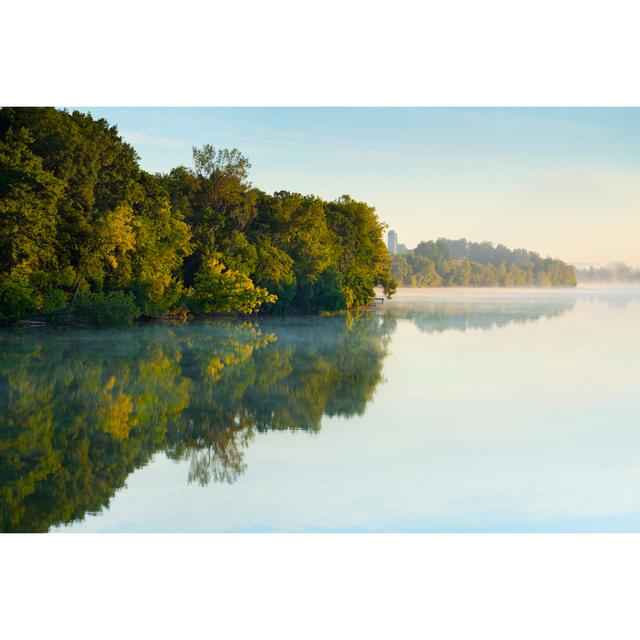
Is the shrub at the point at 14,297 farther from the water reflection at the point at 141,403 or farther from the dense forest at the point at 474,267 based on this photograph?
the dense forest at the point at 474,267

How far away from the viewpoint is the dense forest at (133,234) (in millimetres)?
21516

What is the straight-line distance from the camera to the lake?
6.09 m

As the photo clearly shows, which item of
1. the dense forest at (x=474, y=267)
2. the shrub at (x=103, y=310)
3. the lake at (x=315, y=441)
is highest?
the dense forest at (x=474, y=267)

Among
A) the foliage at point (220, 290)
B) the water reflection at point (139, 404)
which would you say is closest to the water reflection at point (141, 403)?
the water reflection at point (139, 404)

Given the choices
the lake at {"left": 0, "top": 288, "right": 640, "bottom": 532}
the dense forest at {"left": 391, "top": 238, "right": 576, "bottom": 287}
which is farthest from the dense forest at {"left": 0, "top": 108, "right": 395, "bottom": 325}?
the dense forest at {"left": 391, "top": 238, "right": 576, "bottom": 287}

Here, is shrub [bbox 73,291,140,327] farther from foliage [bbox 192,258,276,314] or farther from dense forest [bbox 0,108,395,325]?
foliage [bbox 192,258,276,314]

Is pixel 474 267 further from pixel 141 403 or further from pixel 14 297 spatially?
pixel 141 403

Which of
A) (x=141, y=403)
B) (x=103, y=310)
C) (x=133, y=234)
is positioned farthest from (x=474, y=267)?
(x=141, y=403)

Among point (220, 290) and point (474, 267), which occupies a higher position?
point (474, 267)

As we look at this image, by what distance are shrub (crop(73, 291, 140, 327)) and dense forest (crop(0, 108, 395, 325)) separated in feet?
0.11

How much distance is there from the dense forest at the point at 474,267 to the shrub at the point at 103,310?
4998 cm

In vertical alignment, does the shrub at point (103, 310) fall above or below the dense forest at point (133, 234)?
below

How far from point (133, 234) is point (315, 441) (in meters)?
17.7

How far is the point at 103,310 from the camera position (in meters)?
23.5
